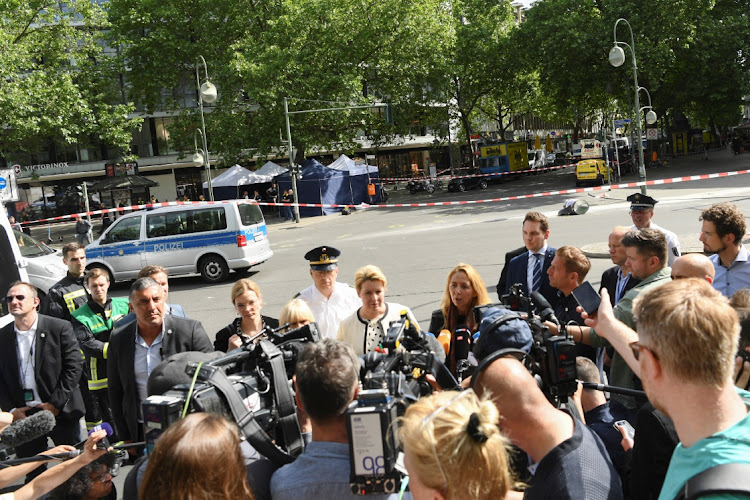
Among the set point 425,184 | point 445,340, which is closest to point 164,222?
point 445,340

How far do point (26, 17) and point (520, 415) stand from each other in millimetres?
33513

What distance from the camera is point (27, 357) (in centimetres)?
496

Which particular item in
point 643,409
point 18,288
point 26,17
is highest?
point 26,17

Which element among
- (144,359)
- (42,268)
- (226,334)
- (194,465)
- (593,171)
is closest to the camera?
(194,465)

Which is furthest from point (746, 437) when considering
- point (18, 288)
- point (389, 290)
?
point (389, 290)

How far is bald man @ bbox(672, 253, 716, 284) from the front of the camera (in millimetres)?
3844

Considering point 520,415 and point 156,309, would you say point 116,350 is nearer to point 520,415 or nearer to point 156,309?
point 156,309

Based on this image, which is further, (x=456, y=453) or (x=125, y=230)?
(x=125, y=230)

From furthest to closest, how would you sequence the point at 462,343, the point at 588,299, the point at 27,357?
the point at 27,357
the point at 462,343
the point at 588,299

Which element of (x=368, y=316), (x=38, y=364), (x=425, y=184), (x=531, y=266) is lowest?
(x=38, y=364)

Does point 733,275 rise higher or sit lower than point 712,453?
lower

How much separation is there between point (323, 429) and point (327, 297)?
330 cm

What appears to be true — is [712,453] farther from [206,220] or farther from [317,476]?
[206,220]

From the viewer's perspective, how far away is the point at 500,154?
4316 cm
